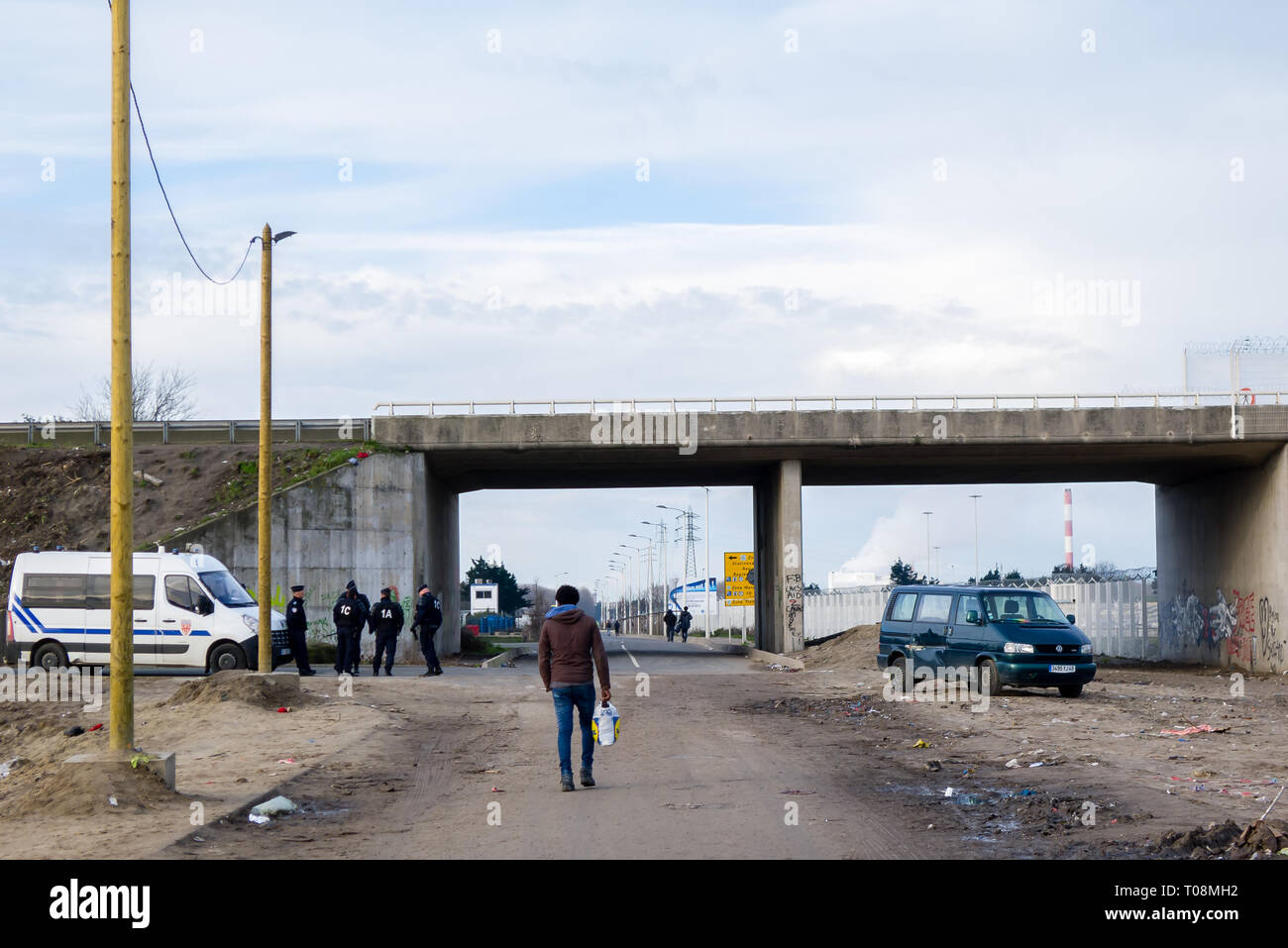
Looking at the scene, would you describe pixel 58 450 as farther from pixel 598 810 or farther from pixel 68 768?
→ pixel 598 810

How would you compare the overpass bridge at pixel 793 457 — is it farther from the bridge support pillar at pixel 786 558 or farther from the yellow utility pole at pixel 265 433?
the yellow utility pole at pixel 265 433

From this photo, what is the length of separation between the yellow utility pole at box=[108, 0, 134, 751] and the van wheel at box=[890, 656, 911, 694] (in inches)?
592

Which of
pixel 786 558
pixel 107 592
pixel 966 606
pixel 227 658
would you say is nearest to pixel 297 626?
pixel 227 658

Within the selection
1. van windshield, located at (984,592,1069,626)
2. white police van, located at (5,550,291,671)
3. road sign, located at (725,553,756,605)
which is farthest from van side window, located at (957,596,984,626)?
road sign, located at (725,553,756,605)

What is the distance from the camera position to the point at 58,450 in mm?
40062

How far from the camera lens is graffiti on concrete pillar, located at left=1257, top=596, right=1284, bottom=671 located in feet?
118

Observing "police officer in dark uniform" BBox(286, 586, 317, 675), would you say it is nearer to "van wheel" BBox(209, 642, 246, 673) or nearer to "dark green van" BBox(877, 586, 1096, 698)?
"van wheel" BBox(209, 642, 246, 673)

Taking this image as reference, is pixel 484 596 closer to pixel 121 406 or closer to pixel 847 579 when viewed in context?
pixel 847 579

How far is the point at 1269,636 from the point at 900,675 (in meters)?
18.8

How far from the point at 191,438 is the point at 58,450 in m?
3.92

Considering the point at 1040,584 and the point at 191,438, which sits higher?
the point at 191,438
